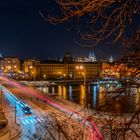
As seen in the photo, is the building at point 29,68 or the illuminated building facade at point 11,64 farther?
the illuminated building facade at point 11,64

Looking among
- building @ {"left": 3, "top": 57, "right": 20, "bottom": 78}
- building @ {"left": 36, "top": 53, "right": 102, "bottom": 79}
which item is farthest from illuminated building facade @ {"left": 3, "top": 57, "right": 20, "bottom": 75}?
building @ {"left": 36, "top": 53, "right": 102, "bottom": 79}

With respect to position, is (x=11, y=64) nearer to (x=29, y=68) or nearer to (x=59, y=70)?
(x=29, y=68)

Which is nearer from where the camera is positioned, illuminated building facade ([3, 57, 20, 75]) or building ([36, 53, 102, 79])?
building ([36, 53, 102, 79])

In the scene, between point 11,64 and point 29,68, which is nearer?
point 29,68

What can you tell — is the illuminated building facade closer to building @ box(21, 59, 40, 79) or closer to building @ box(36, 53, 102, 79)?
building @ box(21, 59, 40, 79)

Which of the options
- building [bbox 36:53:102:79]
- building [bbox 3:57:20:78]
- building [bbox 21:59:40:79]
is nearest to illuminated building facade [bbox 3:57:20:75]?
building [bbox 3:57:20:78]

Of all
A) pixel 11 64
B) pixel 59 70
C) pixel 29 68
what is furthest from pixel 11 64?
pixel 59 70

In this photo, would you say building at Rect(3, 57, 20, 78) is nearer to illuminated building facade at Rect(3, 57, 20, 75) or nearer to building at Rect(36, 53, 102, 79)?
illuminated building facade at Rect(3, 57, 20, 75)

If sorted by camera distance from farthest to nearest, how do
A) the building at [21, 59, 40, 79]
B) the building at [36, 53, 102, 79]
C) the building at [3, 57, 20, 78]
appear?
the building at [3, 57, 20, 78] < the building at [21, 59, 40, 79] < the building at [36, 53, 102, 79]

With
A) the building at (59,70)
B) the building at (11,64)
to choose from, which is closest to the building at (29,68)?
the building at (59,70)

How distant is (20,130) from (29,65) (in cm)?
12304

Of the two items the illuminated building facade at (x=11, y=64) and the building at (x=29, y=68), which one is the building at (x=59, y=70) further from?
the illuminated building facade at (x=11, y=64)

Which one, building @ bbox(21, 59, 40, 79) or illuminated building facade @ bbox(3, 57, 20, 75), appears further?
illuminated building facade @ bbox(3, 57, 20, 75)

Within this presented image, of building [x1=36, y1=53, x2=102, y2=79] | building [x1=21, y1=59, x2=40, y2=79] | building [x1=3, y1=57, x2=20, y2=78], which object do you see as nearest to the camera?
building [x1=36, y1=53, x2=102, y2=79]
